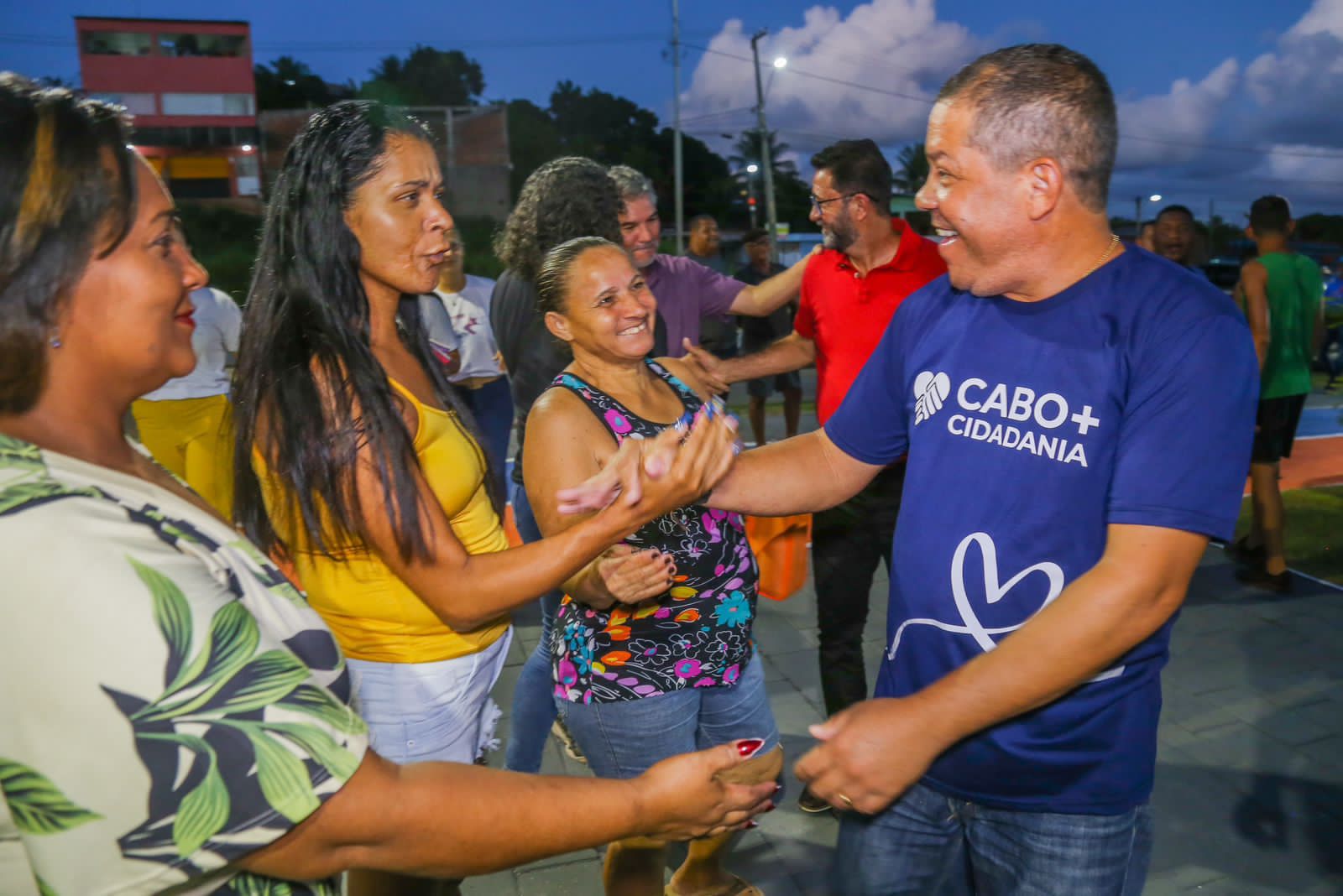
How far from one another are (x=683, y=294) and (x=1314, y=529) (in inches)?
208

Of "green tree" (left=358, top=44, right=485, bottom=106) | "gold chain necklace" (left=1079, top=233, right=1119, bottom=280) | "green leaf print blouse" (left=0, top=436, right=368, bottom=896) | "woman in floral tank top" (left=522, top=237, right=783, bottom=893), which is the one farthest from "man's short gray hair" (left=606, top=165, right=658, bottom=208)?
"green tree" (left=358, top=44, right=485, bottom=106)

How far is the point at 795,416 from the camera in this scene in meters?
9.95

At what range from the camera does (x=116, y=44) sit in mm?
51375

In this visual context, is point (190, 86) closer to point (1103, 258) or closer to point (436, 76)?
point (436, 76)

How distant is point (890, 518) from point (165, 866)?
2866mm

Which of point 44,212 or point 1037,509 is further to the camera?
point 1037,509

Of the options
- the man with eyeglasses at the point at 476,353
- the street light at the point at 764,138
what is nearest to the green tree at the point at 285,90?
the street light at the point at 764,138

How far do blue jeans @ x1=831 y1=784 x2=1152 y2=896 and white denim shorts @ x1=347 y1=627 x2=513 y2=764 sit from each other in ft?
3.10

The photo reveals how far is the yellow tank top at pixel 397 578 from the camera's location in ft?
6.66

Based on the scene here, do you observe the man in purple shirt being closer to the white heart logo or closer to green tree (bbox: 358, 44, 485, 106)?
the white heart logo

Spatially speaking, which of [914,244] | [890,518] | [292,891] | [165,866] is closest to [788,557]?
[890,518]

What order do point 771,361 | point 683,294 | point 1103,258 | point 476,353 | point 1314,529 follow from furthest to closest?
point 1314,529 < point 476,353 < point 683,294 < point 771,361 < point 1103,258

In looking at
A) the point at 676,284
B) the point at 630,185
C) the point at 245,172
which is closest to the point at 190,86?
the point at 245,172

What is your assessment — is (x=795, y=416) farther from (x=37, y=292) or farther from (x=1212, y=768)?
(x=37, y=292)
